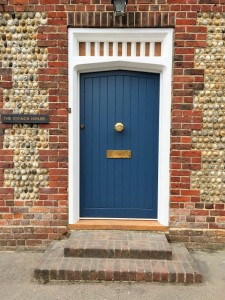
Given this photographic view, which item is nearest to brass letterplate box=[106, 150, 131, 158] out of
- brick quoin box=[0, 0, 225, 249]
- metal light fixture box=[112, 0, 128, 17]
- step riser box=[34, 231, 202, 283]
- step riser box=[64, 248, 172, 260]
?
brick quoin box=[0, 0, 225, 249]

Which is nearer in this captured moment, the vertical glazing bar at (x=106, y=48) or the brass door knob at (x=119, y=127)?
the vertical glazing bar at (x=106, y=48)

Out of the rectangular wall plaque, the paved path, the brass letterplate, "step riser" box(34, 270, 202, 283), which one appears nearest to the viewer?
the paved path

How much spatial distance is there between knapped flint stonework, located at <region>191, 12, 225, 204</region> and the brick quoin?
6 centimetres

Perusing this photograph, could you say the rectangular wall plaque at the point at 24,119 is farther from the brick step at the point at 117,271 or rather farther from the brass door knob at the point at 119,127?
the brick step at the point at 117,271

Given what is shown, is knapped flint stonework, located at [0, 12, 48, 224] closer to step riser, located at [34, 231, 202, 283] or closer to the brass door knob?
step riser, located at [34, 231, 202, 283]

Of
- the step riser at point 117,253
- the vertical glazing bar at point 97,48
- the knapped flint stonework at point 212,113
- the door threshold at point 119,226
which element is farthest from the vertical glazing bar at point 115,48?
the step riser at point 117,253

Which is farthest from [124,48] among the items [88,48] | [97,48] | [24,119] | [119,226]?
Answer: [119,226]

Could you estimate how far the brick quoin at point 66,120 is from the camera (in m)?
3.94

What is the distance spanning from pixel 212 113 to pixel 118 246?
2.16 metres

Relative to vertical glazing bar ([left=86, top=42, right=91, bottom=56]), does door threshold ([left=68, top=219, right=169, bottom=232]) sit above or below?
below

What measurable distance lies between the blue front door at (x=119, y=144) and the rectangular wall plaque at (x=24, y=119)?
0.56 meters

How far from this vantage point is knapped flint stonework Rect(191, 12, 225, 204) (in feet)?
13.0

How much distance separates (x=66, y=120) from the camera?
4.09 metres

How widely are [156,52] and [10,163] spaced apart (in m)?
2.57
